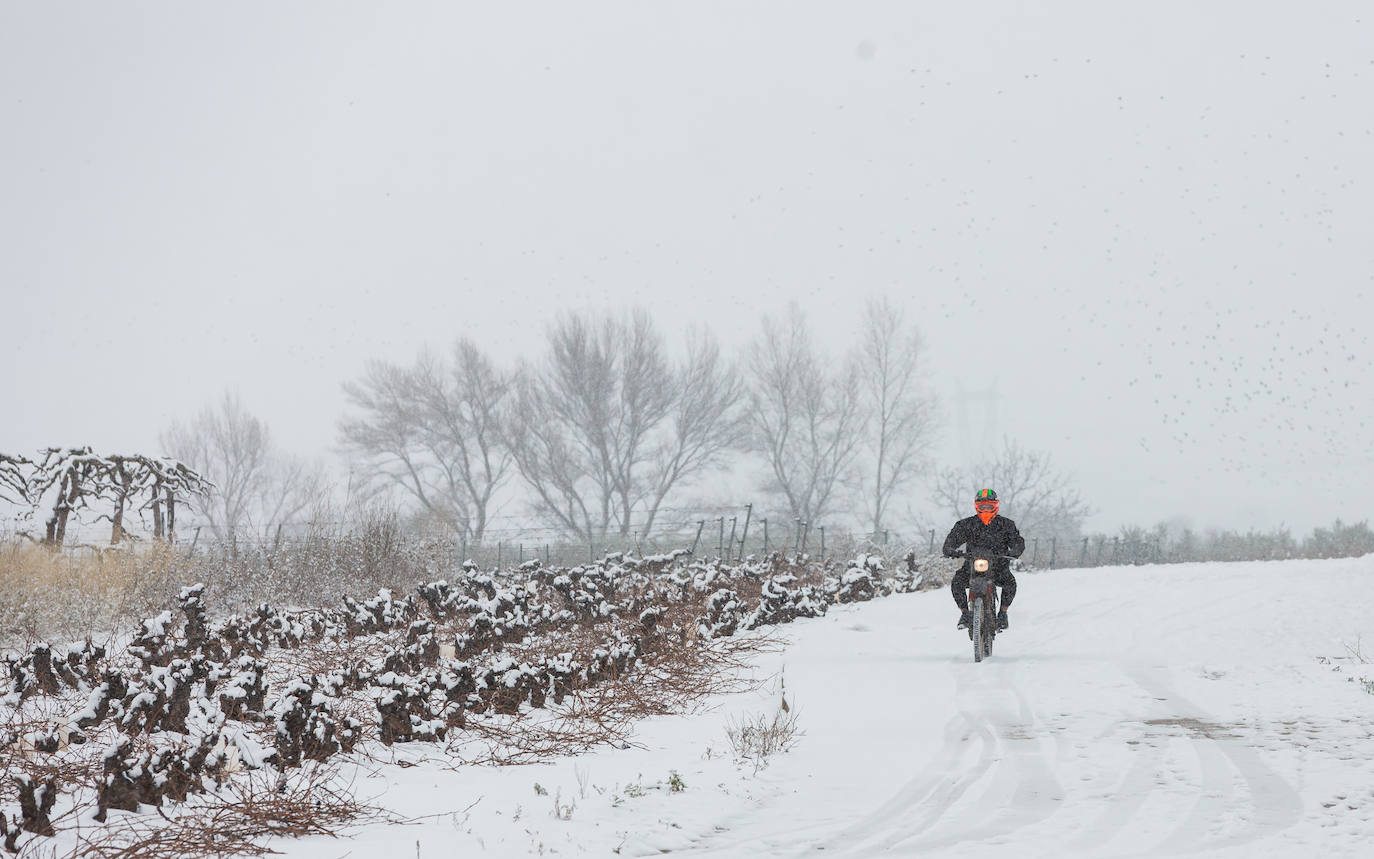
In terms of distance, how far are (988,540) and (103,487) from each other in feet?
45.5

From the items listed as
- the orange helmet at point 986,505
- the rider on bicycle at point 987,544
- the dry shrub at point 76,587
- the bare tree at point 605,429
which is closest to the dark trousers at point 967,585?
the rider on bicycle at point 987,544

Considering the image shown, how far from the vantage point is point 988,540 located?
11.0 metres

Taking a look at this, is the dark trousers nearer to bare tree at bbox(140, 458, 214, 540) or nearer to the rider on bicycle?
the rider on bicycle

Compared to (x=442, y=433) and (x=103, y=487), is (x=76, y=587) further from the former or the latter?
(x=442, y=433)

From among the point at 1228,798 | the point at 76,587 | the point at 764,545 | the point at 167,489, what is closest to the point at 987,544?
the point at 1228,798

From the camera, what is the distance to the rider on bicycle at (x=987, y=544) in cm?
1098

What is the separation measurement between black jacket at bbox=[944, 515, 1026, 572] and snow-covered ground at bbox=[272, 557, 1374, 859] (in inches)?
43.5

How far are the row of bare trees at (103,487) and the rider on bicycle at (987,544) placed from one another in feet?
39.9

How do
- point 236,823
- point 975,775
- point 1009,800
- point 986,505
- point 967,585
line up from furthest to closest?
1. point 986,505
2. point 967,585
3. point 975,775
4. point 1009,800
5. point 236,823

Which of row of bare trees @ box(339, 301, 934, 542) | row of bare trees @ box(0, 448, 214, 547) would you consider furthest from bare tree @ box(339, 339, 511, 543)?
row of bare trees @ box(0, 448, 214, 547)

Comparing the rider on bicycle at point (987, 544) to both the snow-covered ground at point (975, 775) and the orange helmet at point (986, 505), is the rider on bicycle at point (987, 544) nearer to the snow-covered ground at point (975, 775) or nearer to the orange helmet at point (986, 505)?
the orange helmet at point (986, 505)

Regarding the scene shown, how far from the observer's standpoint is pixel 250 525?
1803 cm

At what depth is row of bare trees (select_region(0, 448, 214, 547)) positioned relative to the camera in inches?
614

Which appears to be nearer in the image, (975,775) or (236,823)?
(236,823)
